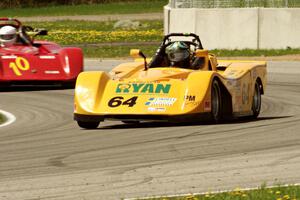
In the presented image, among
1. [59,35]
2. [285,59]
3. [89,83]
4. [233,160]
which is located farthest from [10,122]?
[59,35]

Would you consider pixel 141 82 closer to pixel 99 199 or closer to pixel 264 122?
pixel 264 122

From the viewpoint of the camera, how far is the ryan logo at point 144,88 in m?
14.2

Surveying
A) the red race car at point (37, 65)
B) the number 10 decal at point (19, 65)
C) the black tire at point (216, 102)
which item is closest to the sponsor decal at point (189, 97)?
the black tire at point (216, 102)

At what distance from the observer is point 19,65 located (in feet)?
73.3

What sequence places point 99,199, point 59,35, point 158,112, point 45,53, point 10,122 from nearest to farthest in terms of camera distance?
1. point 99,199
2. point 158,112
3. point 10,122
4. point 45,53
5. point 59,35

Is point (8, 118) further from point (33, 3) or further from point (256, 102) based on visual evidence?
point (33, 3)

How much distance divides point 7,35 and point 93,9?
4934 cm

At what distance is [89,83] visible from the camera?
1457 centimetres

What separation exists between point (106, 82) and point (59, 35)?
3153 cm

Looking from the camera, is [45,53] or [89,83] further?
[45,53]

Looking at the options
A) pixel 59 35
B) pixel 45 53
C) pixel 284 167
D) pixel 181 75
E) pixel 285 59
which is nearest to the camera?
pixel 284 167

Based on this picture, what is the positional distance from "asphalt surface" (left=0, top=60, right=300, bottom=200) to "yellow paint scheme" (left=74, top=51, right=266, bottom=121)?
282 millimetres

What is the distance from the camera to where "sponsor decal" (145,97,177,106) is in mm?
13969

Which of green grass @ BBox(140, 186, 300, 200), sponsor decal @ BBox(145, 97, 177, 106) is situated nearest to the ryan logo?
sponsor decal @ BBox(145, 97, 177, 106)
